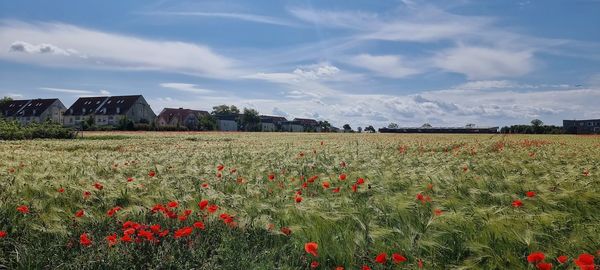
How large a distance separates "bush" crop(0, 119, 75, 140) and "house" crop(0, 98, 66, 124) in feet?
295

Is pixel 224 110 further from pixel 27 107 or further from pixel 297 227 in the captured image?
pixel 297 227

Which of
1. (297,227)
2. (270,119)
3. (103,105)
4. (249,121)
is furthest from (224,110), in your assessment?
(297,227)

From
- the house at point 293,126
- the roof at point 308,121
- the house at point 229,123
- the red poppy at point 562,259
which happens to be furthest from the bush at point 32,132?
the roof at point 308,121

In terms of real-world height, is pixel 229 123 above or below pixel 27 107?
below

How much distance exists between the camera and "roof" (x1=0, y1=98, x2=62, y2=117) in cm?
11505

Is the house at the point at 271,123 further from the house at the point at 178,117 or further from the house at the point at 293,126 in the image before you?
the house at the point at 178,117

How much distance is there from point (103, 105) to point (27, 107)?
80.8 feet

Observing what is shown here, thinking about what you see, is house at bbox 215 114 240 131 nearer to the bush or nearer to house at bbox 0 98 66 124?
house at bbox 0 98 66 124

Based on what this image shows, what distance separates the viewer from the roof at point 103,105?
106m

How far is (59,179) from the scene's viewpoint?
251 inches

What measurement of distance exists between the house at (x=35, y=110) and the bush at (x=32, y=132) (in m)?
89.9

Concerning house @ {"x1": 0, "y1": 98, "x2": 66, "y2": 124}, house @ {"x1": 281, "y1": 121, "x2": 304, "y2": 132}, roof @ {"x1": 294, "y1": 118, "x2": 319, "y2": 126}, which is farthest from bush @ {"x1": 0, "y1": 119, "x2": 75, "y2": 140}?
roof @ {"x1": 294, "y1": 118, "x2": 319, "y2": 126}

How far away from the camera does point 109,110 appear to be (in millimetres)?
107938

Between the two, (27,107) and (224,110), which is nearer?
(27,107)
